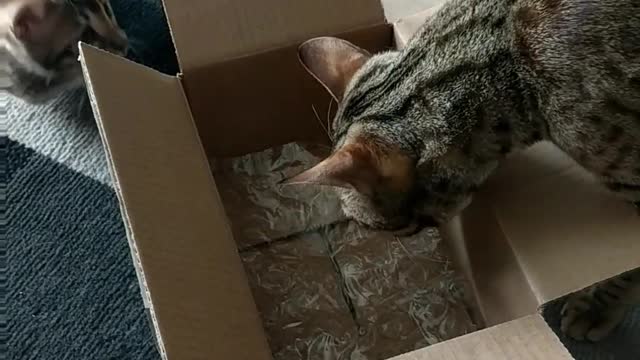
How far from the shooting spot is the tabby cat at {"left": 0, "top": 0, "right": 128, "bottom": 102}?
150 cm

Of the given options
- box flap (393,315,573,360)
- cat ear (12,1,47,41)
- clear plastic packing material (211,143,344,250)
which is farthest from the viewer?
cat ear (12,1,47,41)

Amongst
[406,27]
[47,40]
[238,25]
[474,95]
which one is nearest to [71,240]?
[47,40]

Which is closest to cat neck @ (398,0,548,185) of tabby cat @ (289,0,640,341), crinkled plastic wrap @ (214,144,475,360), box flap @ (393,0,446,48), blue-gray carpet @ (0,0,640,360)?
tabby cat @ (289,0,640,341)

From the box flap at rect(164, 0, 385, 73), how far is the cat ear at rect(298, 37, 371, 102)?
0.06m

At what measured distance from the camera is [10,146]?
1.70 m

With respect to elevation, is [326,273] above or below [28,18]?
below

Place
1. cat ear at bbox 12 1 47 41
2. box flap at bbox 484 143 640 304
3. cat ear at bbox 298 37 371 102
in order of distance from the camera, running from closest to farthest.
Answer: box flap at bbox 484 143 640 304, cat ear at bbox 298 37 371 102, cat ear at bbox 12 1 47 41

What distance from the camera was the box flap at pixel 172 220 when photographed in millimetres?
935

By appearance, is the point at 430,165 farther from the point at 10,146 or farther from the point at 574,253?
the point at 10,146

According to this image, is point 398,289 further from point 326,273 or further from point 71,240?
point 71,240

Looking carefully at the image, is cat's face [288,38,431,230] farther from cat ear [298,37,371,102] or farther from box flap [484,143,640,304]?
box flap [484,143,640,304]

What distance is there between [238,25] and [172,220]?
0.33 meters

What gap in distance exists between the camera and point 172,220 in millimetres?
1000

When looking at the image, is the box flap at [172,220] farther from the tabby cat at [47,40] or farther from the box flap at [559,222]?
the tabby cat at [47,40]
